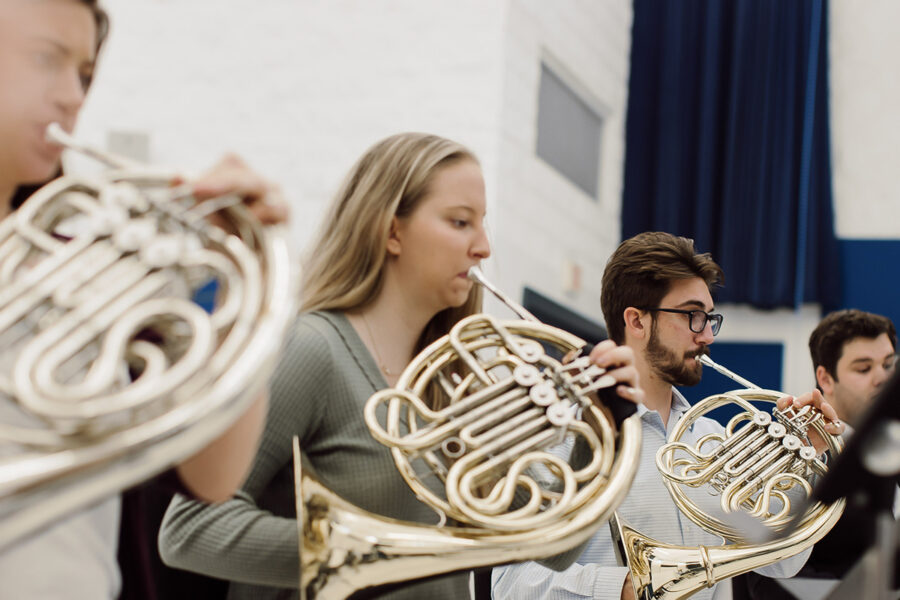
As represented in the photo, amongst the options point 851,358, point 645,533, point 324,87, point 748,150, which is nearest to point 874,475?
point 645,533

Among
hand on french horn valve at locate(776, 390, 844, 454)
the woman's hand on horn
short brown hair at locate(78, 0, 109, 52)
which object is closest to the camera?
short brown hair at locate(78, 0, 109, 52)

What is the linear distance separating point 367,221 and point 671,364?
1033 millimetres

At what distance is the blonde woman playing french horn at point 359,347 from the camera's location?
1.30 m

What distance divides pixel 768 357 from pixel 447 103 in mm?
2386

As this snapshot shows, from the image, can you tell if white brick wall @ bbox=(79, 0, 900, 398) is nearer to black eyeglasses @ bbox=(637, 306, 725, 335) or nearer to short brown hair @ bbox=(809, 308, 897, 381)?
A: short brown hair @ bbox=(809, 308, 897, 381)

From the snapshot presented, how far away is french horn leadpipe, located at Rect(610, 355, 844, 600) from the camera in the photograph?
185 centimetres

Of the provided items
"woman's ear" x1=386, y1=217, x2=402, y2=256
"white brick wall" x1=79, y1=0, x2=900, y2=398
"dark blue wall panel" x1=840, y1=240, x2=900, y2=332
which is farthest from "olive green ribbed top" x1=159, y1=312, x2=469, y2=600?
"dark blue wall panel" x1=840, y1=240, x2=900, y2=332

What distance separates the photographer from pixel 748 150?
5.52 meters

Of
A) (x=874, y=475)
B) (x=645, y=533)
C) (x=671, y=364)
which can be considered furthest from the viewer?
(x=671, y=364)

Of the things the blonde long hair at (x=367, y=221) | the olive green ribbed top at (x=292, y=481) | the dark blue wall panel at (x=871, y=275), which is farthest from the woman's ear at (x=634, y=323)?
the dark blue wall panel at (x=871, y=275)

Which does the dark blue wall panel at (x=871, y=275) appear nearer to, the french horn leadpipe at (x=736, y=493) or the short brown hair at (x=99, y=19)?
the french horn leadpipe at (x=736, y=493)

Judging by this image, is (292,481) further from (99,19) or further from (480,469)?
(99,19)

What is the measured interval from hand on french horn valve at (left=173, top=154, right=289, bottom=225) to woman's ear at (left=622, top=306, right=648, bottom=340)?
1496 mm

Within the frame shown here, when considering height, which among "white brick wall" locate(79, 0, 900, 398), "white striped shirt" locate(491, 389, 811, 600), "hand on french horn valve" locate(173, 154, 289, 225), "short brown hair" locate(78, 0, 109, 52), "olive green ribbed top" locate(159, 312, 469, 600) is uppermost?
"white brick wall" locate(79, 0, 900, 398)
